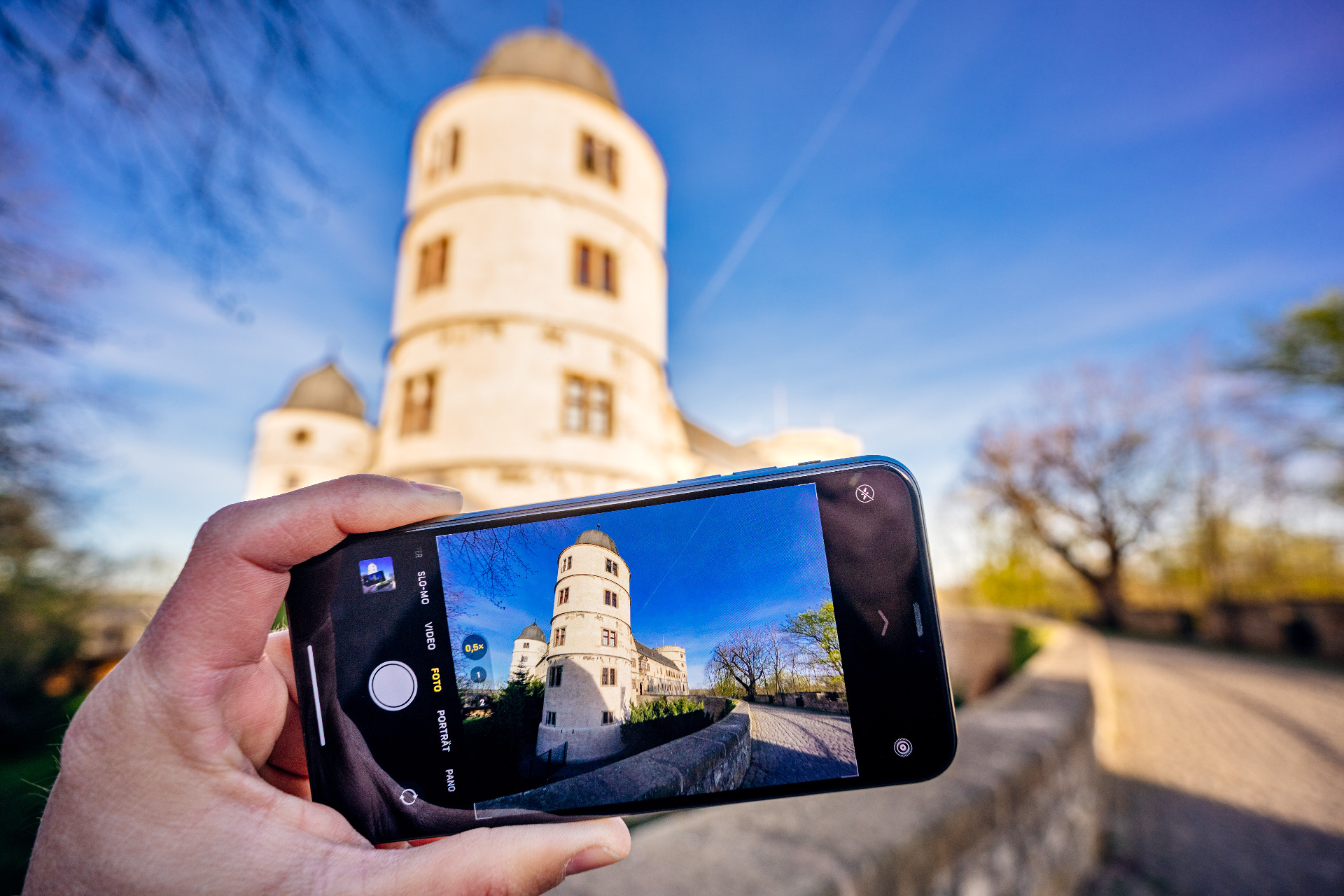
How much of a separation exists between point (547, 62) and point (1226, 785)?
1753 centimetres

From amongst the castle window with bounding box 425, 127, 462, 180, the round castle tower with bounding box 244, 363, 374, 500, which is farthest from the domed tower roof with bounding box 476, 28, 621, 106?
the round castle tower with bounding box 244, 363, 374, 500

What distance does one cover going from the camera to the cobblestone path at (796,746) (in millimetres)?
1354

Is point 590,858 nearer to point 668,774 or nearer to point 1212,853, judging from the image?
point 668,774

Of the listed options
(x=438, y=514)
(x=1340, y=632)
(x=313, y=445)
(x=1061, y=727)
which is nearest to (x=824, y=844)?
(x=438, y=514)

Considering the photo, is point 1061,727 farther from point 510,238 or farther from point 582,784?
point 510,238

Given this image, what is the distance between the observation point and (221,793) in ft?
3.65

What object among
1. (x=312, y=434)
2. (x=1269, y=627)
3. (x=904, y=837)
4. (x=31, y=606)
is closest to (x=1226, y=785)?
(x=904, y=837)

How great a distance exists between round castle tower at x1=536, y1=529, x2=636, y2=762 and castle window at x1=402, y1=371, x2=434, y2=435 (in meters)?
10.8

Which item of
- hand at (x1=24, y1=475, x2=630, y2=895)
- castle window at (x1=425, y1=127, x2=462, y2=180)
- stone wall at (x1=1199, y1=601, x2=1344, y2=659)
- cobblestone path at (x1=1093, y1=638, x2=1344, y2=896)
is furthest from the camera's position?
stone wall at (x1=1199, y1=601, x2=1344, y2=659)

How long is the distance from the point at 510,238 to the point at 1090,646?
1424 cm

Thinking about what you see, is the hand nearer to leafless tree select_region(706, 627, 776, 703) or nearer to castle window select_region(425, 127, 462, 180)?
leafless tree select_region(706, 627, 776, 703)

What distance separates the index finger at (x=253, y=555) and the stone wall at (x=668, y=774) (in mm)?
639

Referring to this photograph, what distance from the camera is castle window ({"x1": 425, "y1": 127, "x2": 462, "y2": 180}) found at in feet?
43.1

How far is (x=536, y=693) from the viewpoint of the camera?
1.36 m
